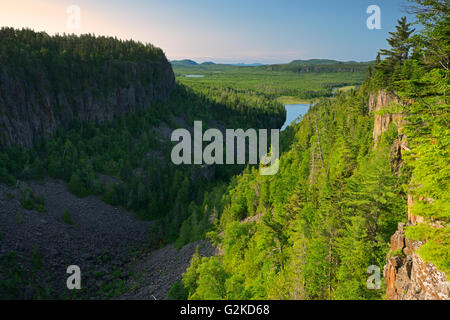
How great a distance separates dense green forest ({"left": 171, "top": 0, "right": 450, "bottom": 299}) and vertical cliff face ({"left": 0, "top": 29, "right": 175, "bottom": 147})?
202 ft

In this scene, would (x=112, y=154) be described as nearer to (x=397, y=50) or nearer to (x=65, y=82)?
(x=65, y=82)

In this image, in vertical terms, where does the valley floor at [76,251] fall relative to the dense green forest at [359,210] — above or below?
Result: below

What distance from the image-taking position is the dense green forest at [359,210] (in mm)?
12352

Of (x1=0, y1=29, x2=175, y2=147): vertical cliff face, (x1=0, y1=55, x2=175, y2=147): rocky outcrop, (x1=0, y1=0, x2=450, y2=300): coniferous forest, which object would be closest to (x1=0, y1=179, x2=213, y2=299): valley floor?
(x1=0, y1=0, x2=450, y2=300): coniferous forest

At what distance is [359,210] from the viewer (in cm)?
2250

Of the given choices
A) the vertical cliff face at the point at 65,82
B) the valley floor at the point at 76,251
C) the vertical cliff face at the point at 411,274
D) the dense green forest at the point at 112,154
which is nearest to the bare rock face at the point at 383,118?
the vertical cliff face at the point at 411,274

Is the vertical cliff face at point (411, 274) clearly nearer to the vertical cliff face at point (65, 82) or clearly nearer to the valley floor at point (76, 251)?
the valley floor at point (76, 251)

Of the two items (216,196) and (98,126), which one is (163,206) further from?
(98,126)

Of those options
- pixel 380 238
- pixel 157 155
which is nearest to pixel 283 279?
pixel 380 238

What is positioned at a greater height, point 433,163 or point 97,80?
point 97,80

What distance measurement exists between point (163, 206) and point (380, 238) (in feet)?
205

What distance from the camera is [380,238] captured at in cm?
2000

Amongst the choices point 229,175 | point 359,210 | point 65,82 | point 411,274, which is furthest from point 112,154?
point 411,274

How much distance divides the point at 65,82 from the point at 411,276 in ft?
330
